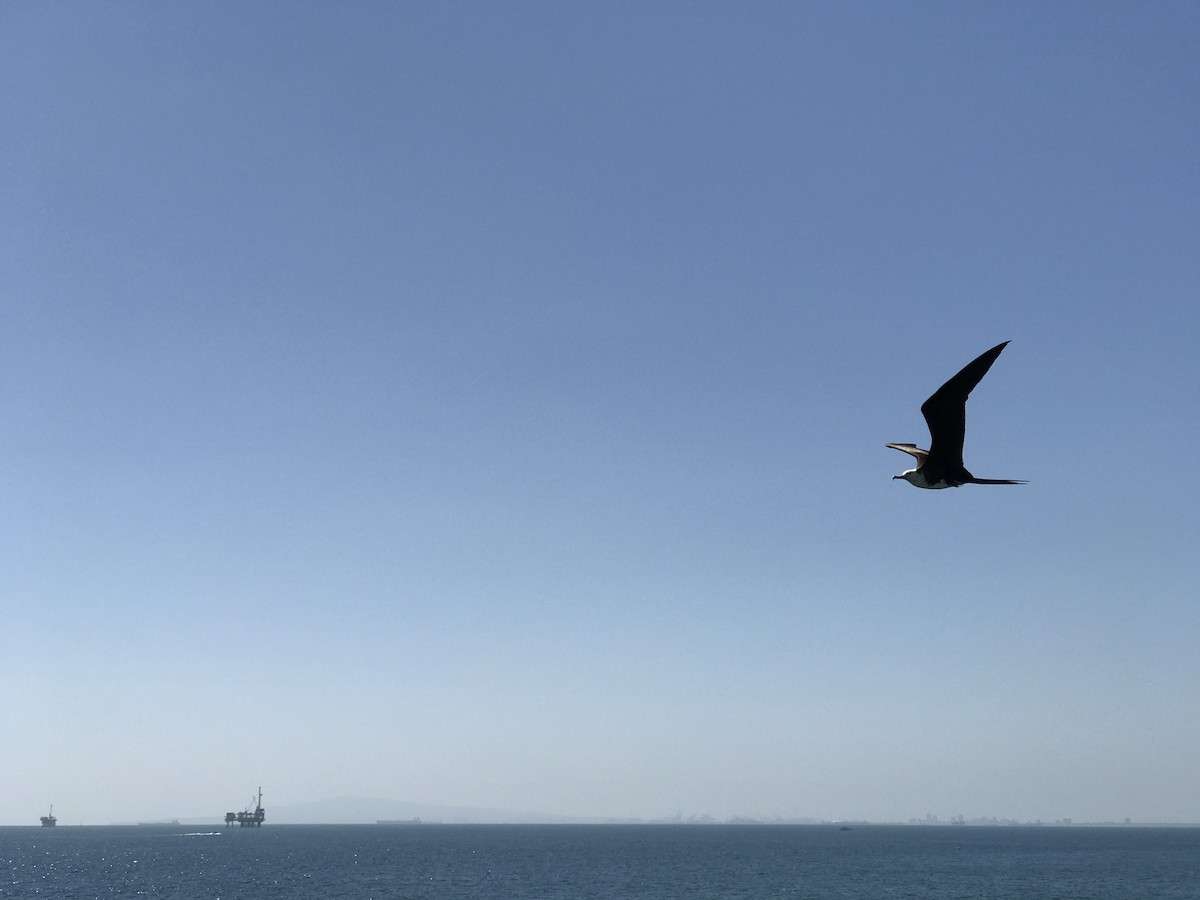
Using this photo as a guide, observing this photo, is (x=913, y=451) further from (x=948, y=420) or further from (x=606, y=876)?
(x=606, y=876)

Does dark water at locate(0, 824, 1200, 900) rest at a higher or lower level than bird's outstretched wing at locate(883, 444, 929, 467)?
lower

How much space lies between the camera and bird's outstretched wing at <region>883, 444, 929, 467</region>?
1496 cm

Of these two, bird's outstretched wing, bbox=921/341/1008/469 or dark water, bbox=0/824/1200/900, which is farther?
dark water, bbox=0/824/1200/900

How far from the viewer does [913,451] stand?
15.2m

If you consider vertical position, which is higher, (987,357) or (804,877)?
(987,357)

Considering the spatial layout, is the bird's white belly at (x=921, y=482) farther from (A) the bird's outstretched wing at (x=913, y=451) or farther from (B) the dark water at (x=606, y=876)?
(B) the dark water at (x=606, y=876)

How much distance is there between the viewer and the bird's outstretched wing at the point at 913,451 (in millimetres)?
14961

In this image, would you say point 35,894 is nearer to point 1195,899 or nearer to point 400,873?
point 400,873

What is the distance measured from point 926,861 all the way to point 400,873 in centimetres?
8843

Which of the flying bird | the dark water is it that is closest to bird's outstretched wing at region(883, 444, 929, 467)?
the flying bird

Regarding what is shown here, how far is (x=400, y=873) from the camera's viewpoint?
452ft

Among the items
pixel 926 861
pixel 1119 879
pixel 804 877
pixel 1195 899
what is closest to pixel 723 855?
pixel 926 861

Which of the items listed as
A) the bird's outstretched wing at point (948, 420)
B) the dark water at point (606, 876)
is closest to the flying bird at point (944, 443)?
the bird's outstretched wing at point (948, 420)

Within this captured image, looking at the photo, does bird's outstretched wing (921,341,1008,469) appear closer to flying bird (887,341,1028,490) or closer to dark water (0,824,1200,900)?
flying bird (887,341,1028,490)
